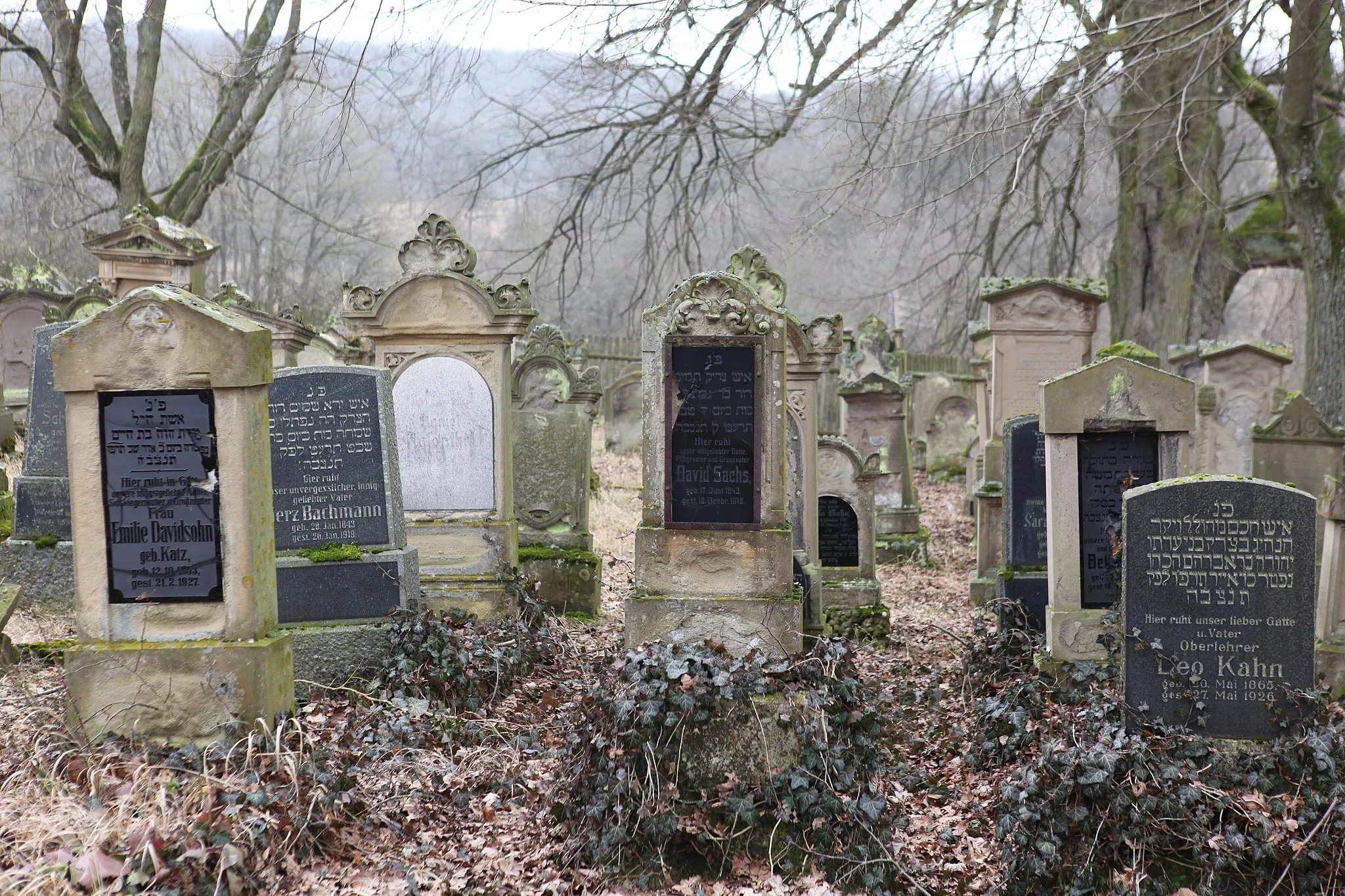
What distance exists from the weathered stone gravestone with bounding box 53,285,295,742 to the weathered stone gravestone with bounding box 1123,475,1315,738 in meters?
3.78

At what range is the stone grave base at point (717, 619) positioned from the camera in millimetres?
5758

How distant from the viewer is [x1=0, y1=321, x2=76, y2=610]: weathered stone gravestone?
25.9 ft

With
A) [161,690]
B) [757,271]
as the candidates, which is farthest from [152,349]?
[757,271]

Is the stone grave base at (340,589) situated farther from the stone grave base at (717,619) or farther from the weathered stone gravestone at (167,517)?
the weathered stone gravestone at (167,517)

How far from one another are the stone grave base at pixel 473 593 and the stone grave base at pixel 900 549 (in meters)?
6.58

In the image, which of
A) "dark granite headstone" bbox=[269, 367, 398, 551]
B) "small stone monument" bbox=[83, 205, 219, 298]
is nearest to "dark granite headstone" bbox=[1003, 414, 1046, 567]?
"dark granite headstone" bbox=[269, 367, 398, 551]

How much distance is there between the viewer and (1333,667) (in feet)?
20.4

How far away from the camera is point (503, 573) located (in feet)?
26.4

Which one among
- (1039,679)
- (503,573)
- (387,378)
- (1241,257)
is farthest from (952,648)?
(1241,257)

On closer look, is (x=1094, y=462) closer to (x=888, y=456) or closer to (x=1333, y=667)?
(x=1333, y=667)

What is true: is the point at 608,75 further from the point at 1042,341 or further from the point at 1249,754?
the point at 1249,754

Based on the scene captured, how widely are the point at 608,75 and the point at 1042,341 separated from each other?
19.3 ft

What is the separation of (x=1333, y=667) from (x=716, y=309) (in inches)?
160

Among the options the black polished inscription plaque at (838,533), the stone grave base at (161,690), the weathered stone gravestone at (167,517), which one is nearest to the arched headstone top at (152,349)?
the weathered stone gravestone at (167,517)
